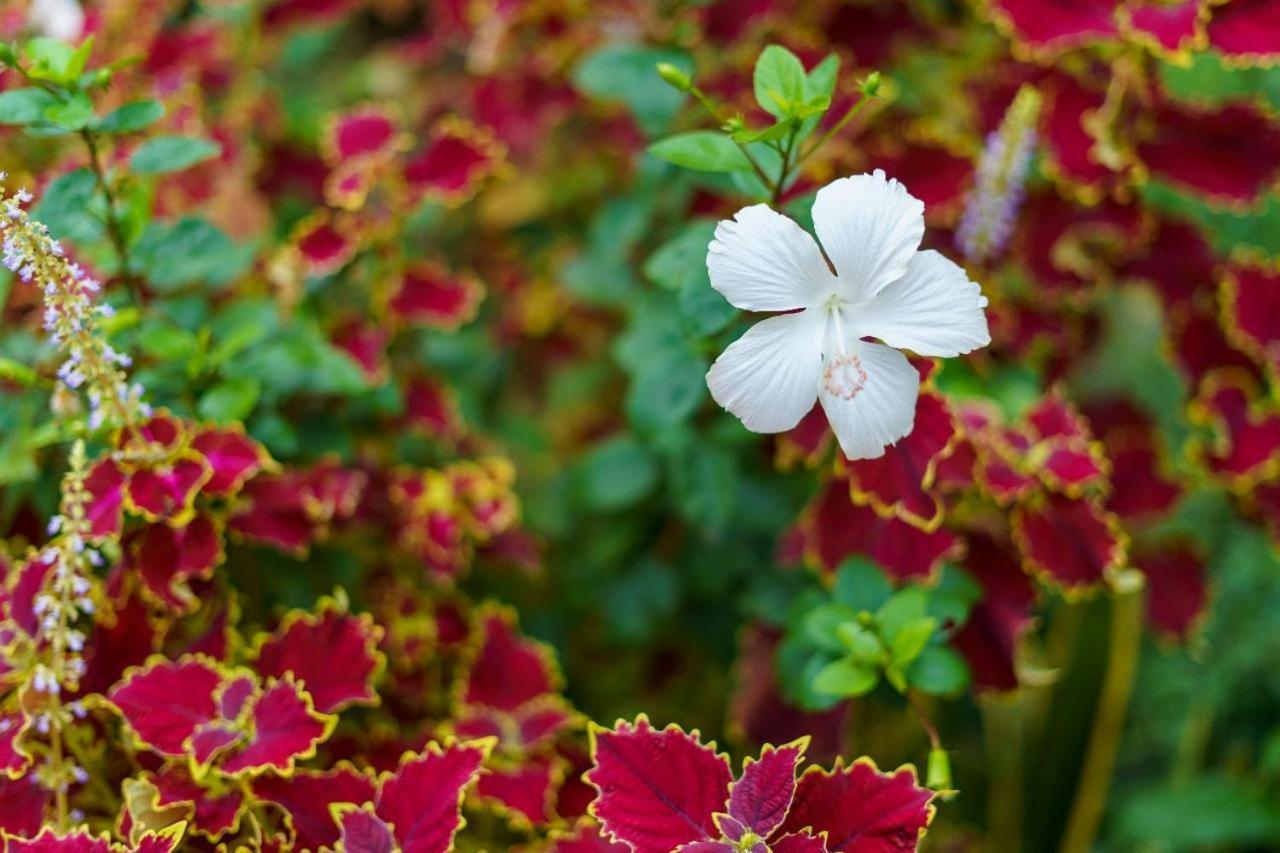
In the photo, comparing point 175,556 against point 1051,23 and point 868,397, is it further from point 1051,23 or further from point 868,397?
point 1051,23

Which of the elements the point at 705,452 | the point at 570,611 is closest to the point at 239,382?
the point at 705,452

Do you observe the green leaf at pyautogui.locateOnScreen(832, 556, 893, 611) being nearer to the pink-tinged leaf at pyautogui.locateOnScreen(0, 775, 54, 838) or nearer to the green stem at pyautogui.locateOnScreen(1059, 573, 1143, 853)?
the green stem at pyautogui.locateOnScreen(1059, 573, 1143, 853)

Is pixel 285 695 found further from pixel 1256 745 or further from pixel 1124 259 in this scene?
pixel 1256 745

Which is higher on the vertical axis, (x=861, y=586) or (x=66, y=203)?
(x=66, y=203)

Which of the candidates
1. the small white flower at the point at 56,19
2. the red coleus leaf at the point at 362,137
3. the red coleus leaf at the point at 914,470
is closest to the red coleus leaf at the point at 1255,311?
the red coleus leaf at the point at 914,470

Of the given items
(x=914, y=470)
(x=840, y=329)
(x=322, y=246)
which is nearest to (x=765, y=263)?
(x=840, y=329)

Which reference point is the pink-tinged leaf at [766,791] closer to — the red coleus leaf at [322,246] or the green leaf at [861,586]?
the green leaf at [861,586]
